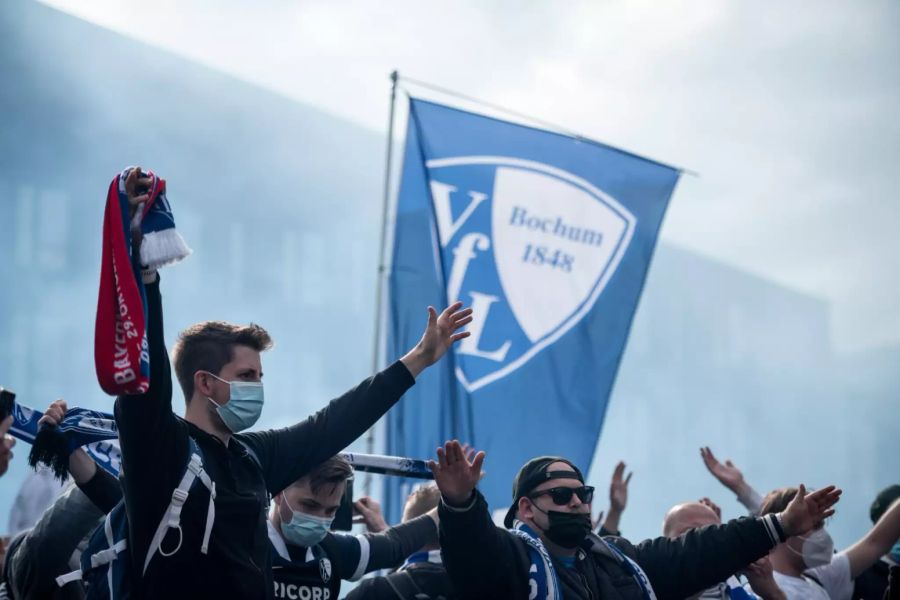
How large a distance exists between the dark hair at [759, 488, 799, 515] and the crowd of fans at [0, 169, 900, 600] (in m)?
0.01

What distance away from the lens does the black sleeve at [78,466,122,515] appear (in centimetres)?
367

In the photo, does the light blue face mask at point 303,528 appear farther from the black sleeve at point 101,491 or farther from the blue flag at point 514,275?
the blue flag at point 514,275

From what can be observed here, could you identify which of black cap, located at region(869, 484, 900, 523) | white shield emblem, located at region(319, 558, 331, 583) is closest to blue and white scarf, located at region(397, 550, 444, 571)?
white shield emblem, located at region(319, 558, 331, 583)

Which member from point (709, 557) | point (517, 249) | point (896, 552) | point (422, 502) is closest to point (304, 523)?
point (422, 502)

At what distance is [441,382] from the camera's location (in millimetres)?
6812

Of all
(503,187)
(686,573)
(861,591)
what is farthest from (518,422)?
(686,573)

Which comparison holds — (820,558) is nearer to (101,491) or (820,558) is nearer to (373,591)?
(373,591)

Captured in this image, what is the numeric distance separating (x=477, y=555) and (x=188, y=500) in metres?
1.11

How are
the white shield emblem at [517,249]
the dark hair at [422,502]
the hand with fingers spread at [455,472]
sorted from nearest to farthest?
the hand with fingers spread at [455,472]
the dark hair at [422,502]
the white shield emblem at [517,249]

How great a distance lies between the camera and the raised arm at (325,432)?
126 inches

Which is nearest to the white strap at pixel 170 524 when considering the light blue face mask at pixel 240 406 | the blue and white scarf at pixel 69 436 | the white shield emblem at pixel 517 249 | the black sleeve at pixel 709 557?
the light blue face mask at pixel 240 406

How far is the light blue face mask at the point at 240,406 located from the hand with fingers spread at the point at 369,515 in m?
2.17

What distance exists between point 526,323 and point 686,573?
326 cm

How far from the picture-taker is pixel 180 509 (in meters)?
2.65
